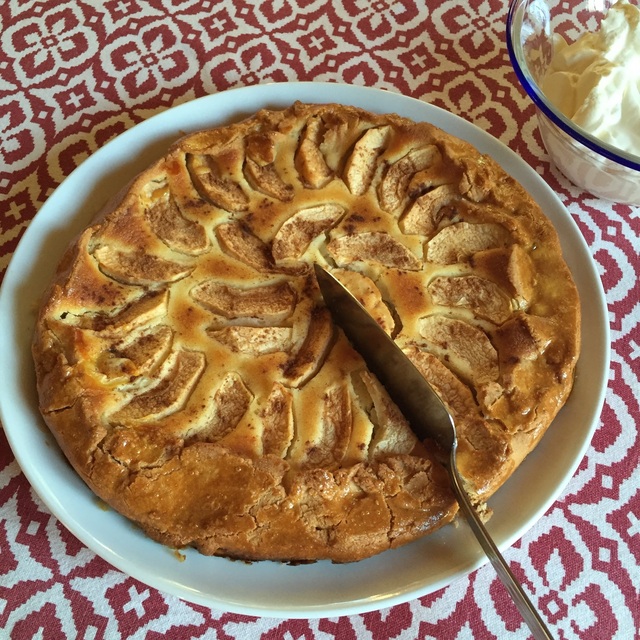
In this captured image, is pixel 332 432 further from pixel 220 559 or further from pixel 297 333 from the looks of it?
pixel 220 559

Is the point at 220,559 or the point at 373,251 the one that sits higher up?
the point at 373,251

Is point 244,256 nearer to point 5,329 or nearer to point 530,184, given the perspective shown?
point 5,329

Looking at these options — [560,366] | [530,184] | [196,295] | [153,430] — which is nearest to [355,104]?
[530,184]

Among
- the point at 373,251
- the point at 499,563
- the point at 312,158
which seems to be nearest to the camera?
the point at 499,563

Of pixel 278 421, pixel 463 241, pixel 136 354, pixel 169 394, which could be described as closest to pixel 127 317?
pixel 136 354

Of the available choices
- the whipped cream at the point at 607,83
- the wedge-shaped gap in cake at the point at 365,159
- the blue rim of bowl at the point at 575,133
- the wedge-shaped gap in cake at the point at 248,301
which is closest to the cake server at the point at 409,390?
the wedge-shaped gap in cake at the point at 248,301

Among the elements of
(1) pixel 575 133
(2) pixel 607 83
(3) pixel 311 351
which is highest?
(2) pixel 607 83

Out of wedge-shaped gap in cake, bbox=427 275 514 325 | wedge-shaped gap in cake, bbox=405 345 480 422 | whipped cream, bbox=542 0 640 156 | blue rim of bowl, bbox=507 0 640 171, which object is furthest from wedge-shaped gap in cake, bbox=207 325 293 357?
whipped cream, bbox=542 0 640 156
